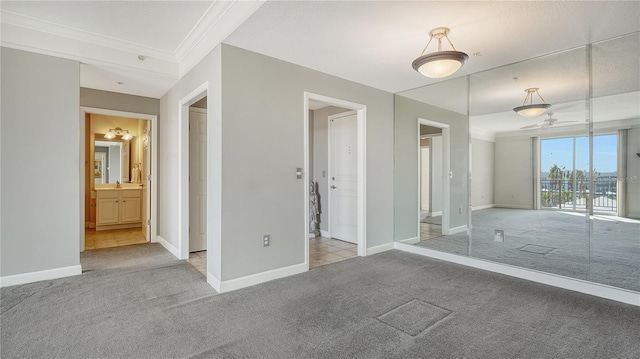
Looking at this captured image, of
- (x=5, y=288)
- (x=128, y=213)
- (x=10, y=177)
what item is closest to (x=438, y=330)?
(x=5, y=288)

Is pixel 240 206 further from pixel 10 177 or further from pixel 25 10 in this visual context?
pixel 25 10

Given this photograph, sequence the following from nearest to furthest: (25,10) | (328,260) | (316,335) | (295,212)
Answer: (316,335), (25,10), (295,212), (328,260)

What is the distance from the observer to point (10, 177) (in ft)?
9.89

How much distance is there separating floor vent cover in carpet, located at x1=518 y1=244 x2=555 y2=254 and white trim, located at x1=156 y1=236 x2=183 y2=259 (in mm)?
4378

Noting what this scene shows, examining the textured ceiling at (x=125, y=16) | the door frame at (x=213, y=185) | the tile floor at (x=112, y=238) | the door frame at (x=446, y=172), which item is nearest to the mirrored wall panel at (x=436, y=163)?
the door frame at (x=446, y=172)

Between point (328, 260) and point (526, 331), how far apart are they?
230 centimetres

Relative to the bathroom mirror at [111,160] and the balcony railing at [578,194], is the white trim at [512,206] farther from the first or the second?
the bathroom mirror at [111,160]

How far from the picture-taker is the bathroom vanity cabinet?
5855mm

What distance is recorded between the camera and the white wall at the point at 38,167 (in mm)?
3004

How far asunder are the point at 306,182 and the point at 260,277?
3.90 feet

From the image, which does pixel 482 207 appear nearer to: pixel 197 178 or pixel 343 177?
pixel 343 177

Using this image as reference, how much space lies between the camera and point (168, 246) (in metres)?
4.47

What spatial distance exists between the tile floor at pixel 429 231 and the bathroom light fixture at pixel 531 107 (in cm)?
191

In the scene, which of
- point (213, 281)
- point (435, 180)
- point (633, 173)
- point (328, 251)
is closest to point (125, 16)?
point (213, 281)
